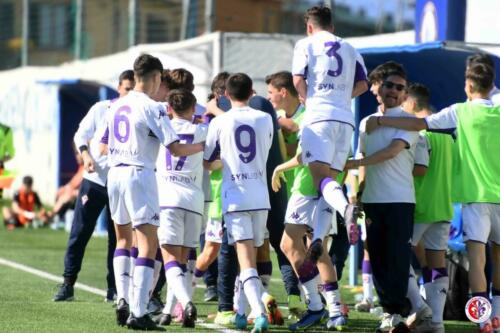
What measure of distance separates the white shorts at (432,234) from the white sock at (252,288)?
1533 millimetres

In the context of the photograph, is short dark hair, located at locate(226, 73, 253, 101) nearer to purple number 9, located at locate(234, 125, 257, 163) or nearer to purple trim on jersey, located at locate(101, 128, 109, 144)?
purple number 9, located at locate(234, 125, 257, 163)

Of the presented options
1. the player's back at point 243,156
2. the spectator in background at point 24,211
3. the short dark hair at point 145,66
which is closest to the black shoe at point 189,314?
the player's back at point 243,156

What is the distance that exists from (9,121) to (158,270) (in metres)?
21.8

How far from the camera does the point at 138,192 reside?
9984 millimetres

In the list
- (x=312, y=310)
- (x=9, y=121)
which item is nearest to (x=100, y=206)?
(x=312, y=310)

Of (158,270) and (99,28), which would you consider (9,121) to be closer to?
(99,28)

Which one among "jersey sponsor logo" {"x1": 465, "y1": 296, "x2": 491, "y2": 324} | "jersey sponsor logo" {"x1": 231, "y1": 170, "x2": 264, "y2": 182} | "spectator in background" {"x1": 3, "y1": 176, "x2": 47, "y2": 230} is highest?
"jersey sponsor logo" {"x1": 231, "y1": 170, "x2": 264, "y2": 182}

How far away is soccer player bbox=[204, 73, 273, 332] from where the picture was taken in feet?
32.3

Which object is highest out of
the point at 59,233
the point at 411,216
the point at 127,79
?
the point at 127,79

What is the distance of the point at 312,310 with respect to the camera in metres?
10.2

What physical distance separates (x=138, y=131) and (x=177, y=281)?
1318mm

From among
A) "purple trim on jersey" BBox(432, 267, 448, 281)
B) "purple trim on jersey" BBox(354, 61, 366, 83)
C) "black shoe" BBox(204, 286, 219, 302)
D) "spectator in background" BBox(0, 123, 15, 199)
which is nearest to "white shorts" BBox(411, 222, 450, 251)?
"purple trim on jersey" BBox(432, 267, 448, 281)

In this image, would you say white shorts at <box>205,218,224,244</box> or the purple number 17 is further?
white shorts at <box>205,218,224,244</box>

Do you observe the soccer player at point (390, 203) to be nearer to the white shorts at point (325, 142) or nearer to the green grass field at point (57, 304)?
the white shorts at point (325, 142)
